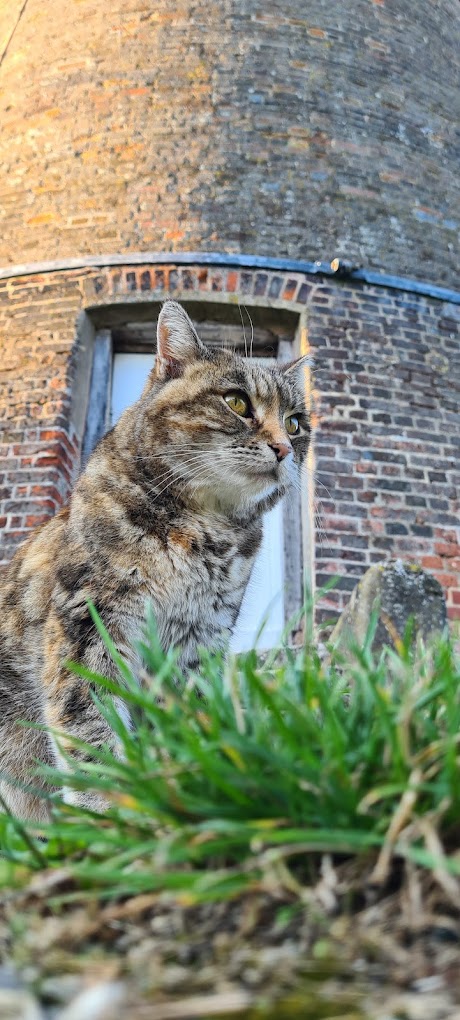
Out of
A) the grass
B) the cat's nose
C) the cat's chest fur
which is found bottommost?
the grass

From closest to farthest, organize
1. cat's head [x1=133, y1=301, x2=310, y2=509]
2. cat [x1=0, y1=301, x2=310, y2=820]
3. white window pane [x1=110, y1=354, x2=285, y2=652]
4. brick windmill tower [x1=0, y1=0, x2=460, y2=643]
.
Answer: cat [x1=0, y1=301, x2=310, y2=820] → cat's head [x1=133, y1=301, x2=310, y2=509] → white window pane [x1=110, y1=354, x2=285, y2=652] → brick windmill tower [x1=0, y1=0, x2=460, y2=643]

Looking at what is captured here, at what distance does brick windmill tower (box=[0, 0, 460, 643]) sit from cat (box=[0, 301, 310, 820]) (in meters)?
2.48

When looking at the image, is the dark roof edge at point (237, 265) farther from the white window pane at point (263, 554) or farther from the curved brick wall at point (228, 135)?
the white window pane at point (263, 554)

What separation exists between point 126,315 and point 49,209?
46.5 inches

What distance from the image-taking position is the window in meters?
5.87

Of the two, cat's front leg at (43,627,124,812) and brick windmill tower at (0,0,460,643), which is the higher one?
brick windmill tower at (0,0,460,643)

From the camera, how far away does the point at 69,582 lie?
106 inches

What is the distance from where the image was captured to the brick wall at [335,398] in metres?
5.68

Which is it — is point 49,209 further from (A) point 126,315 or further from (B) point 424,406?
(B) point 424,406

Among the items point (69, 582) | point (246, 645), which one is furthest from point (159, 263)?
point (69, 582)


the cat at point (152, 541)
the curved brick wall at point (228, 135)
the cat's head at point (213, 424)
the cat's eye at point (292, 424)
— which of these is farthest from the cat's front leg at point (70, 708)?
the curved brick wall at point (228, 135)

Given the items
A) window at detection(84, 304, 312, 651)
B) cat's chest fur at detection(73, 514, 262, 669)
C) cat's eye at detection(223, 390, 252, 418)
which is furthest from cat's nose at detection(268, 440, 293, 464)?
window at detection(84, 304, 312, 651)

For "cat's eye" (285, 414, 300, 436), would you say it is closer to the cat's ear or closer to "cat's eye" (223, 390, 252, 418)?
"cat's eye" (223, 390, 252, 418)

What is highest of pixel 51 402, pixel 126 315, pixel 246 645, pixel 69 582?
pixel 126 315
